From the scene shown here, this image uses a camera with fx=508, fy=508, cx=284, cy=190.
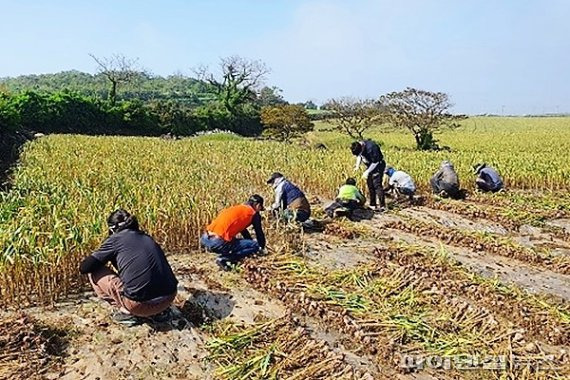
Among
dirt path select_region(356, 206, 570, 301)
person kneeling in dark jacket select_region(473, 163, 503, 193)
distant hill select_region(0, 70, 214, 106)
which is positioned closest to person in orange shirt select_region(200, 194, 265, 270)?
dirt path select_region(356, 206, 570, 301)

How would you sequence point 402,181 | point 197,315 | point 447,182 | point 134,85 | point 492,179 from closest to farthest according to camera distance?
1. point 197,315
2. point 402,181
3. point 447,182
4. point 492,179
5. point 134,85

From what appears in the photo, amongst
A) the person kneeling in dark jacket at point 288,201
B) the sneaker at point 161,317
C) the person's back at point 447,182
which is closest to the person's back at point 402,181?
the person's back at point 447,182

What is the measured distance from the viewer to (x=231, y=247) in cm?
690

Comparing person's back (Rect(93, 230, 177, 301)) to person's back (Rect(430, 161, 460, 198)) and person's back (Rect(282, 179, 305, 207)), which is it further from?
person's back (Rect(430, 161, 460, 198))

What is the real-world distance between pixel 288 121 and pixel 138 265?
3301cm

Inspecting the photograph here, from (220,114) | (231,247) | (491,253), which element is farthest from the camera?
(220,114)

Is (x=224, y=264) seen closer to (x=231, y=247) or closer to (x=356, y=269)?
(x=231, y=247)

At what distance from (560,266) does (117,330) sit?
238 inches

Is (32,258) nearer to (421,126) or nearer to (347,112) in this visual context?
(421,126)

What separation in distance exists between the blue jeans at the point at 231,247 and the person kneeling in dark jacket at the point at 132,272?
5.33ft

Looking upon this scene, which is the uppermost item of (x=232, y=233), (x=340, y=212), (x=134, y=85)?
(x=134, y=85)

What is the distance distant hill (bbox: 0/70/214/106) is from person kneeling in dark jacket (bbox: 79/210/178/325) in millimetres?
82909

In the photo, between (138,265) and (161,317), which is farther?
(161,317)

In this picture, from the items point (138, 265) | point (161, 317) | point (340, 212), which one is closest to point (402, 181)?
point (340, 212)
